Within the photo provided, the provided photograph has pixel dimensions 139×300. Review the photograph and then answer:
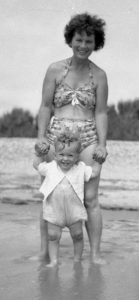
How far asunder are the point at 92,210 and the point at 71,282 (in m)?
0.76

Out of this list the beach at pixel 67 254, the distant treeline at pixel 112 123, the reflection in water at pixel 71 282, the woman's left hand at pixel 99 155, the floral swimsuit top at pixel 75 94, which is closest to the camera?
the reflection in water at pixel 71 282

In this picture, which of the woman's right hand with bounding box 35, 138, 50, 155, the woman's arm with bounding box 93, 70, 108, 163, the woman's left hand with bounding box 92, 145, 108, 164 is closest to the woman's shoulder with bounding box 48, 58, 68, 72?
the woman's arm with bounding box 93, 70, 108, 163

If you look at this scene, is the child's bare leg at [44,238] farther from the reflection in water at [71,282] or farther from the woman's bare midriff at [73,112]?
the woman's bare midriff at [73,112]

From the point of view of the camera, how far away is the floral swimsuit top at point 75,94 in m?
4.55

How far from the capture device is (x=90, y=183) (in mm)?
4527

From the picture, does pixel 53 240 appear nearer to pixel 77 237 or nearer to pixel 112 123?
pixel 77 237

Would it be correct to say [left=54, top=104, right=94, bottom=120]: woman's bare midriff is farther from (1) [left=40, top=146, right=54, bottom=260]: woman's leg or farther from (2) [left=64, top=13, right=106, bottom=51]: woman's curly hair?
(2) [left=64, top=13, right=106, bottom=51]: woman's curly hair

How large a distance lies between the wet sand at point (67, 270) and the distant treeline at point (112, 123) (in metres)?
8.54

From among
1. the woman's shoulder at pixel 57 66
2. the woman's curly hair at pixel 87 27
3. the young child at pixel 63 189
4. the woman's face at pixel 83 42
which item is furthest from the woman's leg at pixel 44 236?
the woman's curly hair at pixel 87 27

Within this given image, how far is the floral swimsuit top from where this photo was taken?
4555mm

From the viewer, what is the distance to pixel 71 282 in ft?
12.9

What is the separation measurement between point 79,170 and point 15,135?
10560mm

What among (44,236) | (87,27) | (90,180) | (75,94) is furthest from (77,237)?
(87,27)

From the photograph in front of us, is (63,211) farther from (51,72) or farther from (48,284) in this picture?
(51,72)
